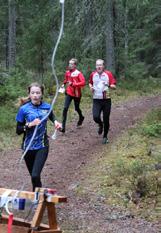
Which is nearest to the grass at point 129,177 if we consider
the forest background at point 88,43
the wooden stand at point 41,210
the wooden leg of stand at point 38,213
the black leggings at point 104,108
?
the black leggings at point 104,108

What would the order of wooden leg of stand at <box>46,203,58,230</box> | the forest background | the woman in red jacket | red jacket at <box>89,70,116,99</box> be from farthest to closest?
the forest background < the woman in red jacket < red jacket at <box>89,70,116,99</box> < wooden leg of stand at <box>46,203,58,230</box>

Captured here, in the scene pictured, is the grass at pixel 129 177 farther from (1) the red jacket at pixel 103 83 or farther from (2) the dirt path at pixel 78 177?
(1) the red jacket at pixel 103 83

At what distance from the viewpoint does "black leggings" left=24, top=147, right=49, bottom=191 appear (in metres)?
7.24

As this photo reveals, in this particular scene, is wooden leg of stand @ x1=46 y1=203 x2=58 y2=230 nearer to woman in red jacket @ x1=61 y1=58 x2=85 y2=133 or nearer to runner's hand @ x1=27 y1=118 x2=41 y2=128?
runner's hand @ x1=27 y1=118 x2=41 y2=128

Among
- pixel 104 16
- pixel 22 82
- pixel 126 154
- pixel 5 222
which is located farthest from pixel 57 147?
pixel 104 16

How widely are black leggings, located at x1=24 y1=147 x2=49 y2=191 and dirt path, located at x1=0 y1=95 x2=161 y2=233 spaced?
0.73 metres

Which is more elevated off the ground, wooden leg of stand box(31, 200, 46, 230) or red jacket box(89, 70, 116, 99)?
red jacket box(89, 70, 116, 99)

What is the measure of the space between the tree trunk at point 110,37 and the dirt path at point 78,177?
646 centimetres

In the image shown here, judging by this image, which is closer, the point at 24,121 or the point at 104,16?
the point at 24,121

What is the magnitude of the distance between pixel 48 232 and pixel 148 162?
4947 millimetres

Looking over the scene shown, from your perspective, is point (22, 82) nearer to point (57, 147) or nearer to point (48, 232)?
point (57, 147)

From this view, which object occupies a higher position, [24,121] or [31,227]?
[24,121]

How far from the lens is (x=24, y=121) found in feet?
24.3

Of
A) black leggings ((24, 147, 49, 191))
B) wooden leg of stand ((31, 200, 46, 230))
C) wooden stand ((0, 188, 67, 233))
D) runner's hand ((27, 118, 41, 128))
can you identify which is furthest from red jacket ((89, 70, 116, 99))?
wooden leg of stand ((31, 200, 46, 230))
